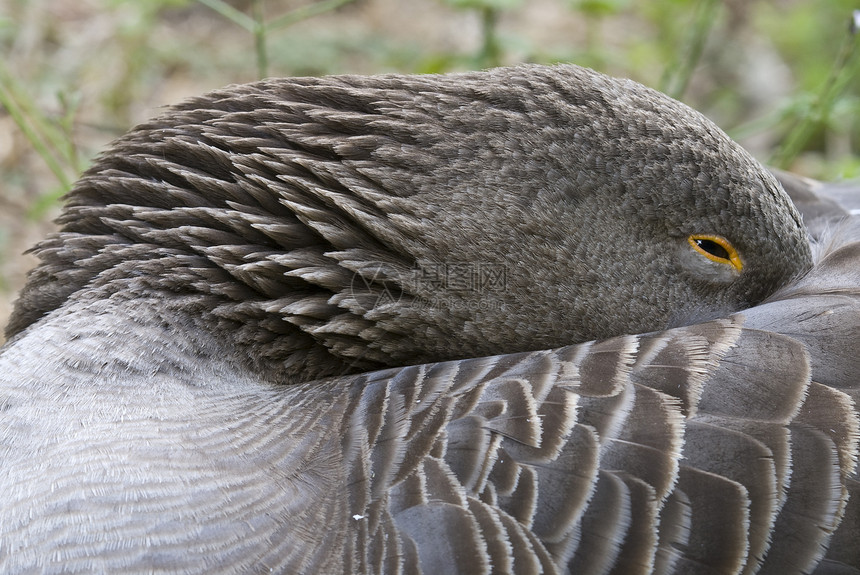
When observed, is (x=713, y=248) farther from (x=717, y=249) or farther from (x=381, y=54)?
(x=381, y=54)

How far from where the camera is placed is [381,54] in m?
8.60

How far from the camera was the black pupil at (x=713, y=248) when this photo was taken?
3.29 metres

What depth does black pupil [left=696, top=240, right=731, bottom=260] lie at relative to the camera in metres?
3.29

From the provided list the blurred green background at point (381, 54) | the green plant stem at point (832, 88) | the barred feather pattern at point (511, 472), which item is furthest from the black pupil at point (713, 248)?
the blurred green background at point (381, 54)

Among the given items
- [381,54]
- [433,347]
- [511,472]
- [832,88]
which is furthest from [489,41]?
[511,472]

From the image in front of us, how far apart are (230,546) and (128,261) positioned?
1218mm

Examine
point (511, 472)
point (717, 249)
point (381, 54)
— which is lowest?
point (381, 54)

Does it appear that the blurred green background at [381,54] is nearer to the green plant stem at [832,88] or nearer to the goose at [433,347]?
the green plant stem at [832,88]

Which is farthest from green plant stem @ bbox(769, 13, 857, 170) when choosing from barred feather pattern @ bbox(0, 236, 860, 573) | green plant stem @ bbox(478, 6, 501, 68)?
barred feather pattern @ bbox(0, 236, 860, 573)

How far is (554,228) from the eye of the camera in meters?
3.20

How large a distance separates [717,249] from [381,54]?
597 cm

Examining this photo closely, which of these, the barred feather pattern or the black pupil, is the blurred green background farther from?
the barred feather pattern

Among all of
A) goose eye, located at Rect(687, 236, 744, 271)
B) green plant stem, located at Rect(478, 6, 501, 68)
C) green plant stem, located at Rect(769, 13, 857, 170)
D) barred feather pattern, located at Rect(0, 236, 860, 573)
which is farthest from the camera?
green plant stem, located at Rect(478, 6, 501, 68)

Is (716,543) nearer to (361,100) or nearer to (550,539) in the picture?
(550,539)
